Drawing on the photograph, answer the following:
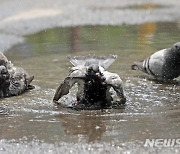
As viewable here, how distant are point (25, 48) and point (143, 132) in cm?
586

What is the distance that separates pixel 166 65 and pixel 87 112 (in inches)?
82.2

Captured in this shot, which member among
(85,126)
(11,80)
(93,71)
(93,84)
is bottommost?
(85,126)

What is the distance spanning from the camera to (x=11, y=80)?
23.1 ft

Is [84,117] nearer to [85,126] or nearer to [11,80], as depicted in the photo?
[85,126]

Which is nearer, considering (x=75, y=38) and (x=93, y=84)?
(x=93, y=84)

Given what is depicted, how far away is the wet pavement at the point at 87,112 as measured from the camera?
5105 millimetres

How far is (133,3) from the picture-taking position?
19.9 m

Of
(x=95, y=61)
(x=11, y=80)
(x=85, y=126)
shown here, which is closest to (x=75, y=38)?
(x=11, y=80)

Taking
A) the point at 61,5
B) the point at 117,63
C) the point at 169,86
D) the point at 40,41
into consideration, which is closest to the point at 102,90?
the point at 169,86

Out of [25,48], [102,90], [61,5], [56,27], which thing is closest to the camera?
[102,90]

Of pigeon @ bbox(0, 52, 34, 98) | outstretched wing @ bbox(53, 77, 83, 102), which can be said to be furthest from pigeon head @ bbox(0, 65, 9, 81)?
outstretched wing @ bbox(53, 77, 83, 102)

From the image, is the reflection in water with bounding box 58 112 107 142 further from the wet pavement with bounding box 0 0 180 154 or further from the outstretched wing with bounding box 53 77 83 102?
the outstretched wing with bounding box 53 77 83 102

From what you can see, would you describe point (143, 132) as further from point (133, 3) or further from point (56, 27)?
point (133, 3)

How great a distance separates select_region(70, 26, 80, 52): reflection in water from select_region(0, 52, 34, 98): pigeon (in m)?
3.02
